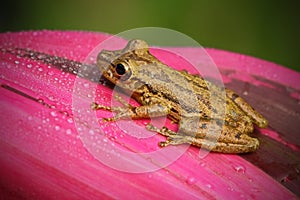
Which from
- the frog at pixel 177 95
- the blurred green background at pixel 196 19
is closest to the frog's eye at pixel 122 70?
the frog at pixel 177 95

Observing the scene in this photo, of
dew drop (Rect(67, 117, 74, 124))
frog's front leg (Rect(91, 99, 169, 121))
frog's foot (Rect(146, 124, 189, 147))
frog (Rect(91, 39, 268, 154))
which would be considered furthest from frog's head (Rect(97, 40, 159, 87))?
dew drop (Rect(67, 117, 74, 124))

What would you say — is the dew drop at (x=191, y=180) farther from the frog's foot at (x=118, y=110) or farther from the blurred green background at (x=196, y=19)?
the blurred green background at (x=196, y=19)

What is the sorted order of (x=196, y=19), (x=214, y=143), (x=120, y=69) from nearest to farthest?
1. (x=214, y=143)
2. (x=120, y=69)
3. (x=196, y=19)

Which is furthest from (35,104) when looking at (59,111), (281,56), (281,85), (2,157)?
(281,56)

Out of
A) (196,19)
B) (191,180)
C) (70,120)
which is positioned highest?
(196,19)

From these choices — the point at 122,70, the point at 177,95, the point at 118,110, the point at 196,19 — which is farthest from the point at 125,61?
the point at 196,19

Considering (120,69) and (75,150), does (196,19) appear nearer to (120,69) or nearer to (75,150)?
(120,69)
